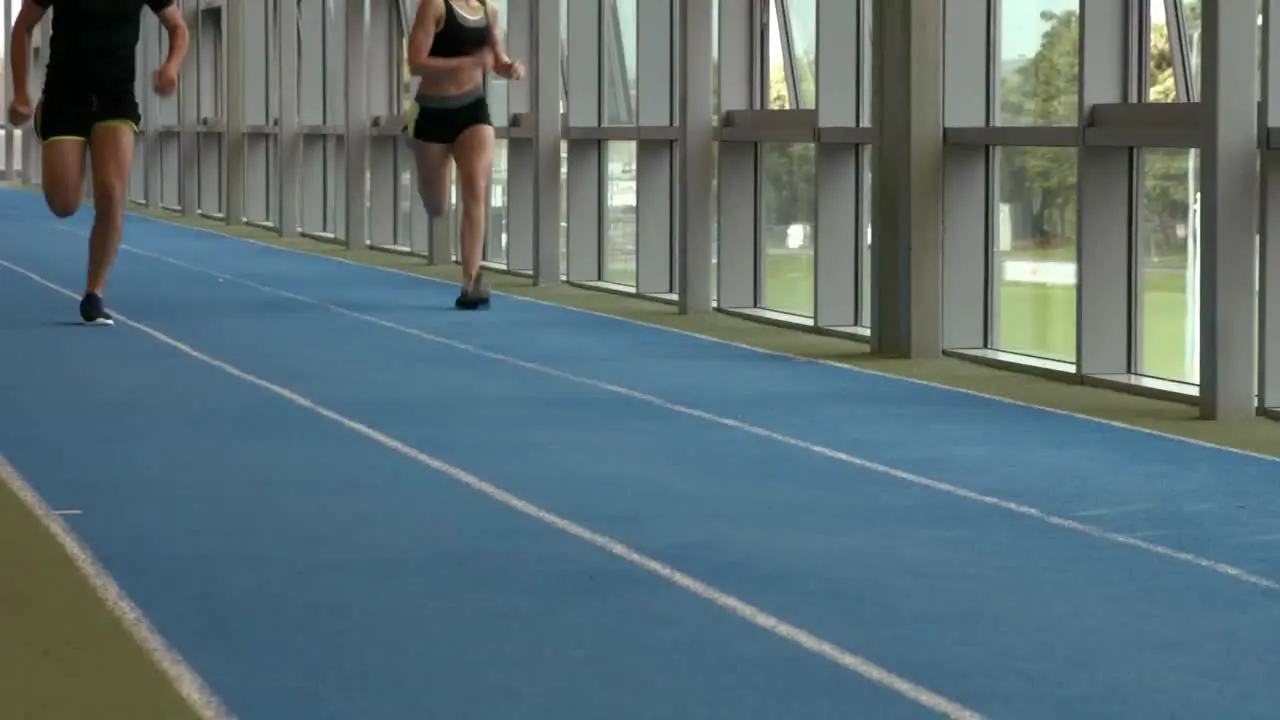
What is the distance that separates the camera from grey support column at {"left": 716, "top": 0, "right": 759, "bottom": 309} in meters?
14.6

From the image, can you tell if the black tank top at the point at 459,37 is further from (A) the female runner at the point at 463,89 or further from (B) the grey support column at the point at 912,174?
(B) the grey support column at the point at 912,174

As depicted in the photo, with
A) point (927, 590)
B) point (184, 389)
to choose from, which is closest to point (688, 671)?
point (927, 590)

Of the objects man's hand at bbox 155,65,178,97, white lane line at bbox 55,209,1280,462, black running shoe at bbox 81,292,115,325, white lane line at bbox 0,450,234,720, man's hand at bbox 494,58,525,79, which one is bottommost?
white lane line at bbox 0,450,234,720

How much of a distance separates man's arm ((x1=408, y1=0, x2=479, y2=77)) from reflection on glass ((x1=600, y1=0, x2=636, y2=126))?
134 inches

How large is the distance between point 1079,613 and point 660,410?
13.1ft

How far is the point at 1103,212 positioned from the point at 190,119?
970 inches

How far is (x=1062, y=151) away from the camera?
11633mm

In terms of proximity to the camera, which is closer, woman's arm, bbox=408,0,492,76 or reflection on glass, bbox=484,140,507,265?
woman's arm, bbox=408,0,492,76

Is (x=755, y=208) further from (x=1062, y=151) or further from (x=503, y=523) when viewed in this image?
(x=503, y=523)

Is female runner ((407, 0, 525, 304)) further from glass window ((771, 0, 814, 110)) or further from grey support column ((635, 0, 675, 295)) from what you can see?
grey support column ((635, 0, 675, 295))

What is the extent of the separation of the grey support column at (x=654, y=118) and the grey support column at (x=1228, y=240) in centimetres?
731

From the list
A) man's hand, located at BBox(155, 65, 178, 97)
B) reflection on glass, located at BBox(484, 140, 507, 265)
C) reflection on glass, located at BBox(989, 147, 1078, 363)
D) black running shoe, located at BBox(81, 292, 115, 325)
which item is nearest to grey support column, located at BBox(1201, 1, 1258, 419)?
reflection on glass, located at BBox(989, 147, 1078, 363)

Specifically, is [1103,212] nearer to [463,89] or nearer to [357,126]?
[463,89]

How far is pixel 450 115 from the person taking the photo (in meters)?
14.1
